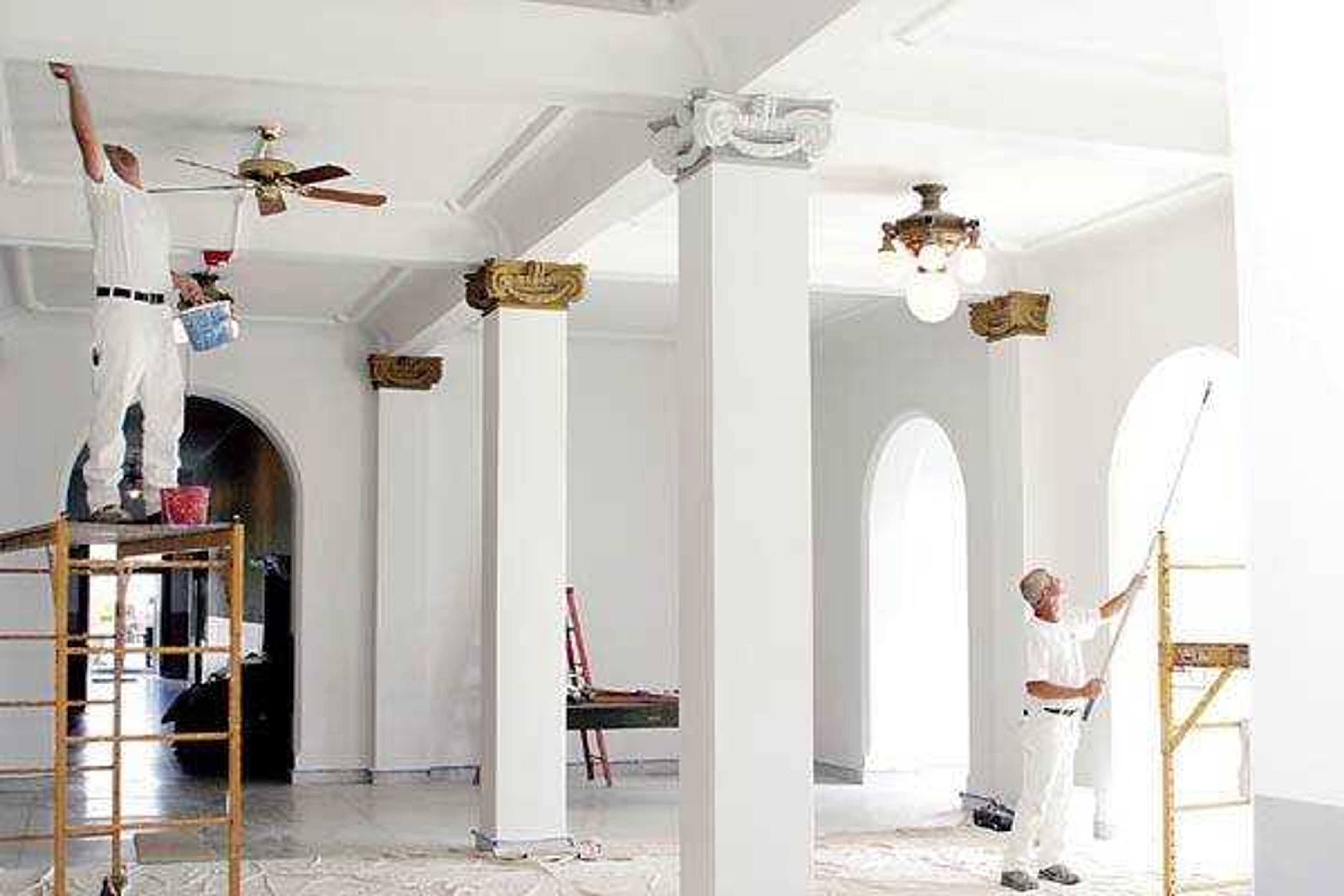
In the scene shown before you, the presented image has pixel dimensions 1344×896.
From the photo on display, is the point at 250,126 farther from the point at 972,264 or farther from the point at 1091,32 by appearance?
the point at 1091,32

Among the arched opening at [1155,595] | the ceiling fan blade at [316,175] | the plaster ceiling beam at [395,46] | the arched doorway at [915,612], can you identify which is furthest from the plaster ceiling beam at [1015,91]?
the arched doorway at [915,612]

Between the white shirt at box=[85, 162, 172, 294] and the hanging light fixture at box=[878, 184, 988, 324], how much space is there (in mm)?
4333

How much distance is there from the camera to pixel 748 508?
6980mm

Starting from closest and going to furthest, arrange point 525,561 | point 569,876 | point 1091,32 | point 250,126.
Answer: point 1091,32 < point 250,126 < point 569,876 < point 525,561

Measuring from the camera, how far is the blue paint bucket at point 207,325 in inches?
282

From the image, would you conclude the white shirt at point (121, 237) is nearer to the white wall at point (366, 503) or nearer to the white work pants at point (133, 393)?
the white work pants at point (133, 393)

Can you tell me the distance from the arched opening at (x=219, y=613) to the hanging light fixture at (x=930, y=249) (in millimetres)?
4345

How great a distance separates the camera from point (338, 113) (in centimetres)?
884

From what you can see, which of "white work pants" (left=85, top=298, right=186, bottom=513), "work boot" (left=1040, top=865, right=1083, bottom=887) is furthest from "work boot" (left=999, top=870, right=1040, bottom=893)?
"white work pants" (left=85, top=298, right=186, bottom=513)

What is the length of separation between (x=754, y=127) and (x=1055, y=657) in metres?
4.08

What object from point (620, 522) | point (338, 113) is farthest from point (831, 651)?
point (338, 113)

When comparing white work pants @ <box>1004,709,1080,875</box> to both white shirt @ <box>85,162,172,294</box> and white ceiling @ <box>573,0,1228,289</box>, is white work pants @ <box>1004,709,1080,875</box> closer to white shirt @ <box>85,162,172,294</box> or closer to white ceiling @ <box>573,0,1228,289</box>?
white ceiling @ <box>573,0,1228,289</box>

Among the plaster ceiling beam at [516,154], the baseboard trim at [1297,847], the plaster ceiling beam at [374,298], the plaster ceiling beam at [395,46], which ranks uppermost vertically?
the plaster ceiling beam at [516,154]

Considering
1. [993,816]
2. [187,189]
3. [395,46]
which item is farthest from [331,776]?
[395,46]
